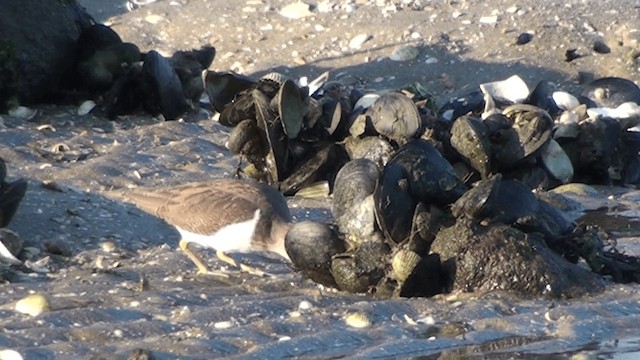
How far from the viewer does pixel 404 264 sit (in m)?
6.44

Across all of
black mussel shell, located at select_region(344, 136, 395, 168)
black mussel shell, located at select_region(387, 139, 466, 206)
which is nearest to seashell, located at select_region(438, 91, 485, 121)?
black mussel shell, located at select_region(344, 136, 395, 168)

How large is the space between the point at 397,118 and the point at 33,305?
3.72 m

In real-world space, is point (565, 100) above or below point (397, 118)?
below

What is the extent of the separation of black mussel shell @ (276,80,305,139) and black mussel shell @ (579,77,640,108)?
3.36 metres

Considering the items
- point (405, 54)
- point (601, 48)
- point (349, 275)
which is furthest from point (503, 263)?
point (601, 48)

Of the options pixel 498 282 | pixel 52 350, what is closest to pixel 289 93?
pixel 498 282

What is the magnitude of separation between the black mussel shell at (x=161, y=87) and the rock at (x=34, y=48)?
0.88 metres

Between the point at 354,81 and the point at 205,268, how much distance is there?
605cm

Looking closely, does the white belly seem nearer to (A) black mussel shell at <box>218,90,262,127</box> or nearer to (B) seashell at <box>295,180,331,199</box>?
(B) seashell at <box>295,180,331,199</box>

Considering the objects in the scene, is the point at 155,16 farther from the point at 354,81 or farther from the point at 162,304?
the point at 162,304

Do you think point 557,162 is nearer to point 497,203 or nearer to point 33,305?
point 497,203

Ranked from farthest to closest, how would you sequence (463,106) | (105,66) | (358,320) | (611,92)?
(611,92) < (105,66) < (463,106) < (358,320)

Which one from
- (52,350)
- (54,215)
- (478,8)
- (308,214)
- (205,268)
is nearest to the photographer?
(52,350)

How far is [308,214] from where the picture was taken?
8719 millimetres
